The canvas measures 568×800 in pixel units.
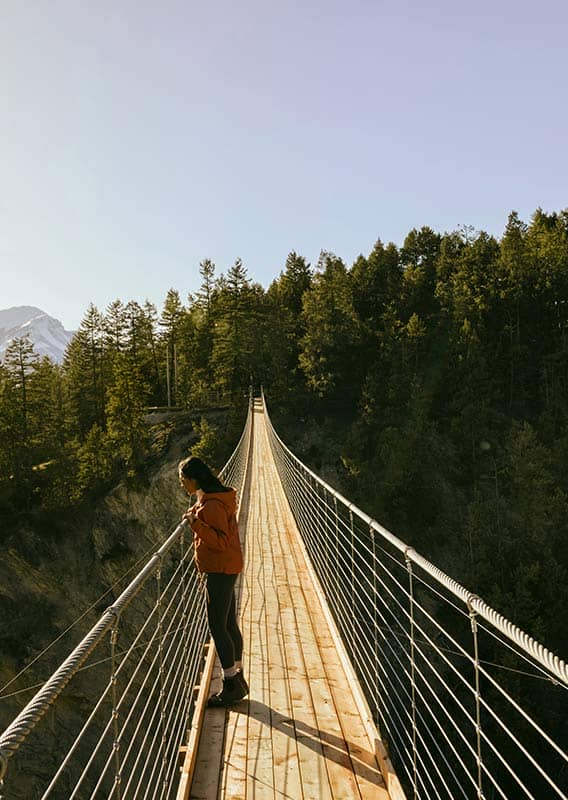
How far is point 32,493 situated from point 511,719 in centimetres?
2478

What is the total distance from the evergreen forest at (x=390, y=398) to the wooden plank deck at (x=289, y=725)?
1882cm

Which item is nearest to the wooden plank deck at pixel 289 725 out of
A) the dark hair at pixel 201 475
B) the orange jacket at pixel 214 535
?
the orange jacket at pixel 214 535

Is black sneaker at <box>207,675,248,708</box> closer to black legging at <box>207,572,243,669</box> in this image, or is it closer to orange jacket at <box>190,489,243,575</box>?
black legging at <box>207,572,243,669</box>

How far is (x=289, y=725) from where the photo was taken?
3.12 m

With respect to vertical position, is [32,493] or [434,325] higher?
[434,325]

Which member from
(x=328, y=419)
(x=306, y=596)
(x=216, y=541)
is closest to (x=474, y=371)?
(x=328, y=419)

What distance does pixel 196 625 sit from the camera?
406cm

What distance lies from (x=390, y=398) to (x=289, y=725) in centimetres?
→ 2861

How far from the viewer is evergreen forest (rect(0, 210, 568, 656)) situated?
84.9 ft

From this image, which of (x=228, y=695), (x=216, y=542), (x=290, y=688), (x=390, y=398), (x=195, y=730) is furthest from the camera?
(x=390, y=398)

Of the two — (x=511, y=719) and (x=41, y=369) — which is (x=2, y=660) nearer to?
(x=41, y=369)

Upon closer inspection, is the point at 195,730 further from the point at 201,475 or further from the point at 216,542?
the point at 201,475

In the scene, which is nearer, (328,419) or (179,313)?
(328,419)

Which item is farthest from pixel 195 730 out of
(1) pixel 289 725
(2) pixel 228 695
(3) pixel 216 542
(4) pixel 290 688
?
(3) pixel 216 542
